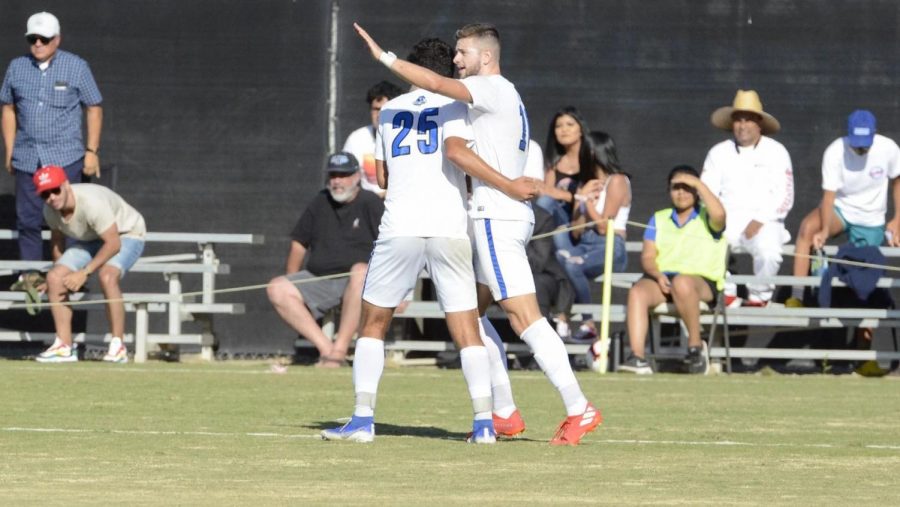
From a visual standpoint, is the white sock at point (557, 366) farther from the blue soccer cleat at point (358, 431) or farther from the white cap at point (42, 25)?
the white cap at point (42, 25)

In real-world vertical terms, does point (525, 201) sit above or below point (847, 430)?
above

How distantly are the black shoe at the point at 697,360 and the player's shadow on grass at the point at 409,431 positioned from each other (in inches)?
195

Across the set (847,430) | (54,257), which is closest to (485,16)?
(54,257)

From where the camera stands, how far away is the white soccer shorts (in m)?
7.93

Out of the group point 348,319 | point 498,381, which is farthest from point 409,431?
point 348,319

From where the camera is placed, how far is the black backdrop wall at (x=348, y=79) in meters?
15.2

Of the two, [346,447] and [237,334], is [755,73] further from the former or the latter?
[346,447]

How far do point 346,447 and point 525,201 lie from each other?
1316mm

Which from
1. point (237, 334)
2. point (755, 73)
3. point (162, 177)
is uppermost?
point (755, 73)

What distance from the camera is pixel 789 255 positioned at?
15117 mm

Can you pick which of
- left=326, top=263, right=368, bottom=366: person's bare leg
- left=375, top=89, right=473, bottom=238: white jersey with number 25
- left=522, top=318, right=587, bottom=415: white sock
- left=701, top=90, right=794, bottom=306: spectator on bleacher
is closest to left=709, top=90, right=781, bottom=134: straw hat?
left=701, top=90, right=794, bottom=306: spectator on bleacher

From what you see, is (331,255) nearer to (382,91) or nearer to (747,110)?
(382,91)

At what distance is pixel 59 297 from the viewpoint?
548 inches

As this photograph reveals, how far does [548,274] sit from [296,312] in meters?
1.95
